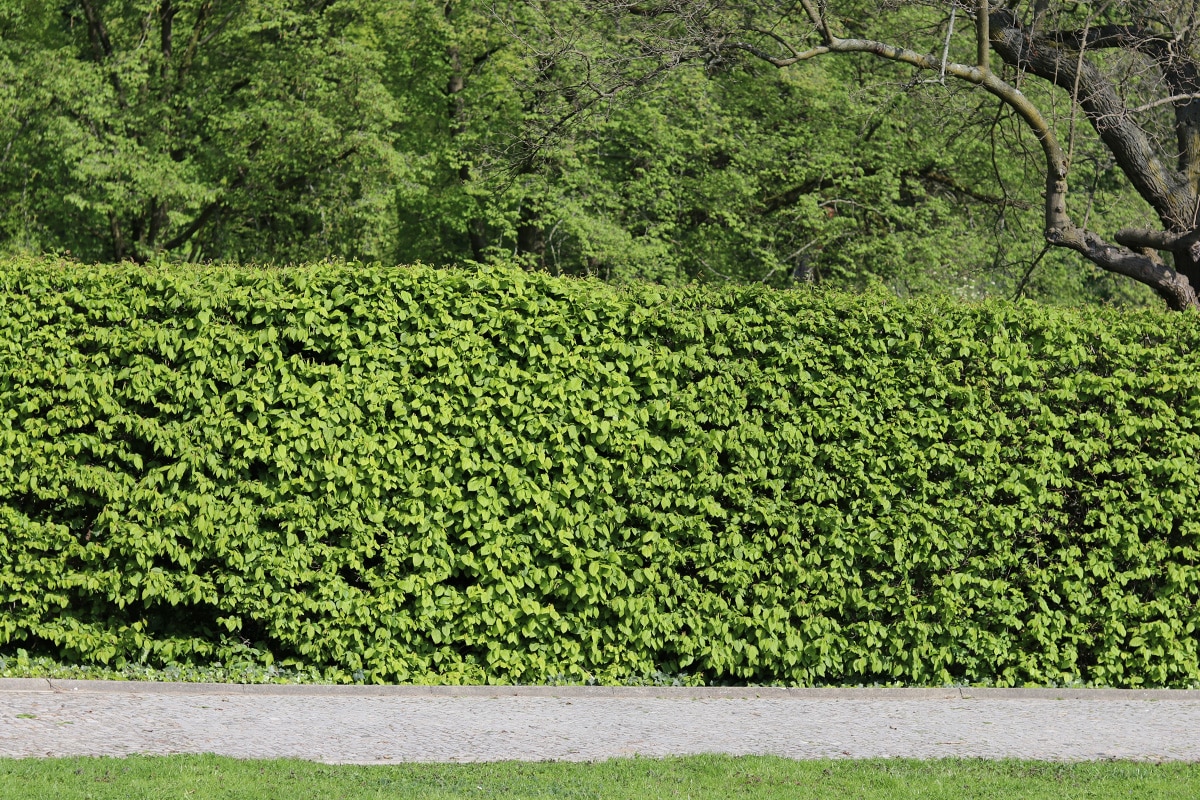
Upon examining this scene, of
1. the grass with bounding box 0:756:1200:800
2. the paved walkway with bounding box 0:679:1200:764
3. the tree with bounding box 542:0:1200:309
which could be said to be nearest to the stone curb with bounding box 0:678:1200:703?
the paved walkway with bounding box 0:679:1200:764

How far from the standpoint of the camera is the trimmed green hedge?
8391 mm

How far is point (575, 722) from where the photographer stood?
775cm

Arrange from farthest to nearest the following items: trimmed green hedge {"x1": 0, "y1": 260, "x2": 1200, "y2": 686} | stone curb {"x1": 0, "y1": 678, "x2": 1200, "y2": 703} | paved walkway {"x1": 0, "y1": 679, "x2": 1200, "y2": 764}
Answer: trimmed green hedge {"x1": 0, "y1": 260, "x2": 1200, "y2": 686}, stone curb {"x1": 0, "y1": 678, "x2": 1200, "y2": 703}, paved walkway {"x1": 0, "y1": 679, "x2": 1200, "y2": 764}

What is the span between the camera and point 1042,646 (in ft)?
30.1

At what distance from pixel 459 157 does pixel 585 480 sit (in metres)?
13.2

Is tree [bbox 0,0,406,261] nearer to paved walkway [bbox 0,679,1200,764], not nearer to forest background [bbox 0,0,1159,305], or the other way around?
forest background [bbox 0,0,1159,305]

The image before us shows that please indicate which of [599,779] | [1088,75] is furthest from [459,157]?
[599,779]

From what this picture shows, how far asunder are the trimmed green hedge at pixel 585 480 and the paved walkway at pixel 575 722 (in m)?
0.30

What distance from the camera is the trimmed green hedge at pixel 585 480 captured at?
8.39 meters

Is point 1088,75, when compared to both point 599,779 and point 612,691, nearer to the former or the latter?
point 612,691

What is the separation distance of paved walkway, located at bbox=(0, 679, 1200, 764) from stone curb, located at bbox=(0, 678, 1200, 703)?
0.04 feet

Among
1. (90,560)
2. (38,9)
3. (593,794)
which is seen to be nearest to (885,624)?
(593,794)

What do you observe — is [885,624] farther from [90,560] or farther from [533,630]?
[90,560]

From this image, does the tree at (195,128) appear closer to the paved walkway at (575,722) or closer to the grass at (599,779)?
the paved walkway at (575,722)
